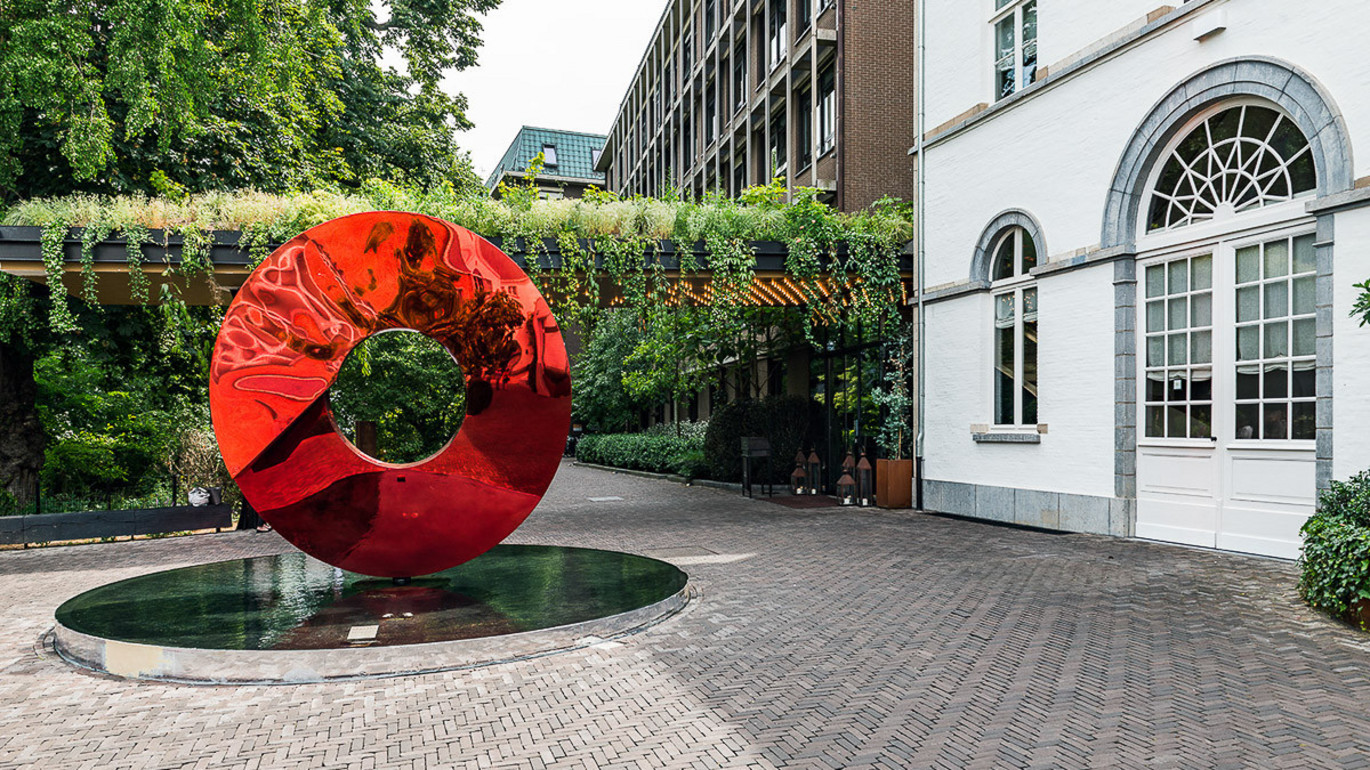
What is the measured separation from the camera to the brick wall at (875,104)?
19.8m

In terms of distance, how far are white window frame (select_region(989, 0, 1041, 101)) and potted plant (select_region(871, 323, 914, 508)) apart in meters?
4.27

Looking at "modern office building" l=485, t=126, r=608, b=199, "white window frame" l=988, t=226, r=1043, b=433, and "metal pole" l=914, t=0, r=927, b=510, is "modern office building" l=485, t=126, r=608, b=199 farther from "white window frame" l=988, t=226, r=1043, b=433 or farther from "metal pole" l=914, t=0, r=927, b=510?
"white window frame" l=988, t=226, r=1043, b=433

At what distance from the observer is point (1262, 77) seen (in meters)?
8.83

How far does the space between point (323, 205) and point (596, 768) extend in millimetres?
9858

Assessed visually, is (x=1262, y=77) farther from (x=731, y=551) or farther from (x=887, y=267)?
(x=731, y=551)

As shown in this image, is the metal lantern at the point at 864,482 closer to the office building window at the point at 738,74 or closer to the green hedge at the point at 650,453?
the green hedge at the point at 650,453

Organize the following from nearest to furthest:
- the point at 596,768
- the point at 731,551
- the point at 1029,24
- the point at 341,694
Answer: the point at 596,768 → the point at 341,694 → the point at 731,551 → the point at 1029,24

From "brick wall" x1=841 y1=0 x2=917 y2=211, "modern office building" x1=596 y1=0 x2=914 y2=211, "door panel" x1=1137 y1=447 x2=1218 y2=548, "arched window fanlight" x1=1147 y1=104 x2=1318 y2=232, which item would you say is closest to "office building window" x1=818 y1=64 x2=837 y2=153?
"modern office building" x1=596 y1=0 x2=914 y2=211

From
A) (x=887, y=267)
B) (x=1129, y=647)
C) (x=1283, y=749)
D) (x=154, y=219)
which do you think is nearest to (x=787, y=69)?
(x=887, y=267)

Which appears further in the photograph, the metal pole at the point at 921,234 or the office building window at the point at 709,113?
the office building window at the point at 709,113

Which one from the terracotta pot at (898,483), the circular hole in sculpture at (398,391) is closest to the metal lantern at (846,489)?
the terracotta pot at (898,483)

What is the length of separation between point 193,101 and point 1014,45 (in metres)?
12.3

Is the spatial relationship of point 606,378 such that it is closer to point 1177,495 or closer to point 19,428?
point 19,428

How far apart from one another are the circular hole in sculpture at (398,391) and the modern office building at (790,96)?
746cm
